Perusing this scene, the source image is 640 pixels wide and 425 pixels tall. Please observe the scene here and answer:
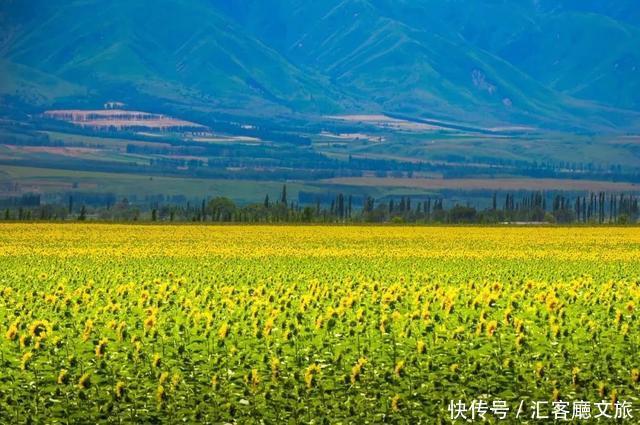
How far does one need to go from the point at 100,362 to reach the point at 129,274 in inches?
875

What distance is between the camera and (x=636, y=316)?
106 feet

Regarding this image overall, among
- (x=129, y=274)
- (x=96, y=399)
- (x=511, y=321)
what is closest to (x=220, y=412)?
(x=96, y=399)

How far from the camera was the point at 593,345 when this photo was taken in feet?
93.3

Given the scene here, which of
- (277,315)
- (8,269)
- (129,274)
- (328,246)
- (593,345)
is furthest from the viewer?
(328,246)

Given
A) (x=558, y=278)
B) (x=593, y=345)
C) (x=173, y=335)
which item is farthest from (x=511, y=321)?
(x=558, y=278)

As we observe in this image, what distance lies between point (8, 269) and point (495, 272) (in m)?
17.6

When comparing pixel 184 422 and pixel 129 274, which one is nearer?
pixel 184 422

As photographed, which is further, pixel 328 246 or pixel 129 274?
pixel 328 246

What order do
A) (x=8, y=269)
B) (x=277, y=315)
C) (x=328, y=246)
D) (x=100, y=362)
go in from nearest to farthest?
(x=100, y=362) → (x=277, y=315) → (x=8, y=269) → (x=328, y=246)

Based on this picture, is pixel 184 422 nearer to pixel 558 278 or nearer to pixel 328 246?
pixel 558 278

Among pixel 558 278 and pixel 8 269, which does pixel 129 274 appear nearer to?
pixel 8 269

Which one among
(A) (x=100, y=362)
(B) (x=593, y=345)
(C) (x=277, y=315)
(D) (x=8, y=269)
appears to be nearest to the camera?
(A) (x=100, y=362)

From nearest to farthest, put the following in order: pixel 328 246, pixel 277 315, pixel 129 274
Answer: pixel 277 315 < pixel 129 274 < pixel 328 246

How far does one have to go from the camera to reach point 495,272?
173 feet
